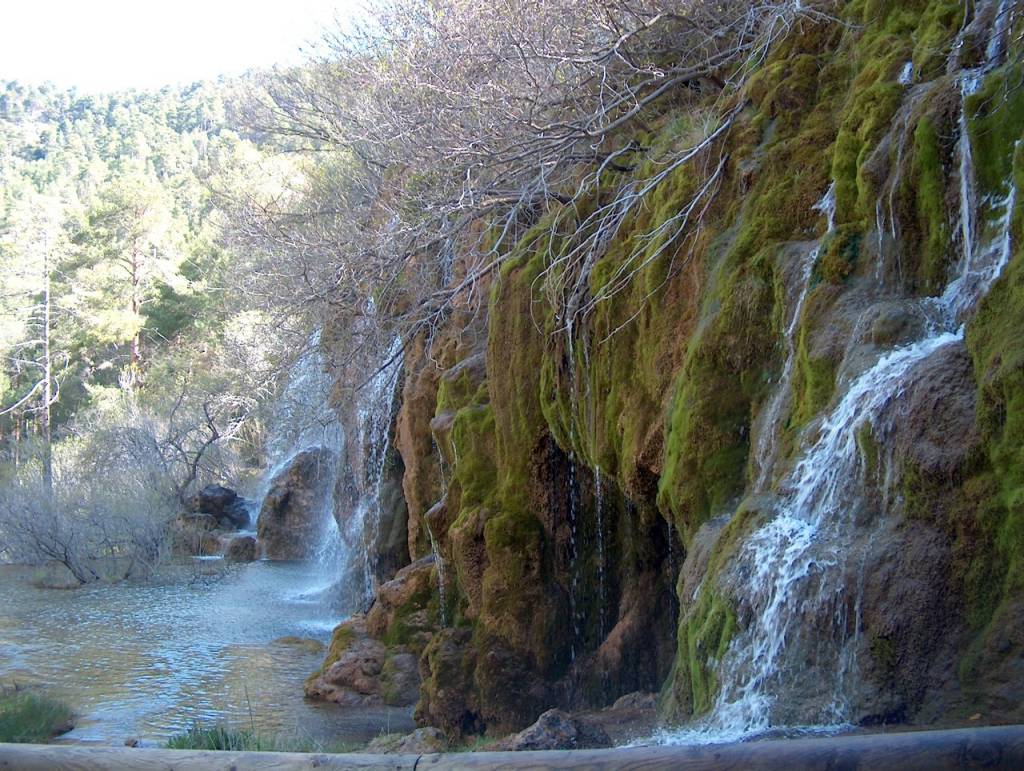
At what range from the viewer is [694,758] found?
301cm

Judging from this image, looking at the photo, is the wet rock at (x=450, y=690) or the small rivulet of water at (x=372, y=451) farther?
the small rivulet of water at (x=372, y=451)

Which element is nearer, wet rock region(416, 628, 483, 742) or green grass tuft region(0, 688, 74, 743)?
green grass tuft region(0, 688, 74, 743)

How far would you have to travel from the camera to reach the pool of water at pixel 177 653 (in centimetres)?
1093

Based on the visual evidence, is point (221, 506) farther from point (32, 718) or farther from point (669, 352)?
point (669, 352)

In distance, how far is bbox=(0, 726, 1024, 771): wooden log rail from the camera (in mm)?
2926

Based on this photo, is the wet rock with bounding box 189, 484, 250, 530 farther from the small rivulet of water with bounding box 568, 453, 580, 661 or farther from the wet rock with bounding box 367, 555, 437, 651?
the small rivulet of water with bounding box 568, 453, 580, 661

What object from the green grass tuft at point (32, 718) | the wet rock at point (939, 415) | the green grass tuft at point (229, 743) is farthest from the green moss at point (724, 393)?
the green grass tuft at point (32, 718)

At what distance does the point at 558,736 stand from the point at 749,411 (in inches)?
102

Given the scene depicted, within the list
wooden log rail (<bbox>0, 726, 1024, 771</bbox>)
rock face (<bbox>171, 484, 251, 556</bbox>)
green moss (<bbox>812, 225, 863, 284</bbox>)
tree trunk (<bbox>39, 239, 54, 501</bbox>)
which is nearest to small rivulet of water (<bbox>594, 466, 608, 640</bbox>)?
green moss (<bbox>812, 225, 863, 284</bbox>)

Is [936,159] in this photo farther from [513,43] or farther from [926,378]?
[513,43]

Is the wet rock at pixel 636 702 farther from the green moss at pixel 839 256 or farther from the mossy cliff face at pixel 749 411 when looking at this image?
the green moss at pixel 839 256

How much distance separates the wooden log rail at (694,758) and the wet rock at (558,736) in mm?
3488

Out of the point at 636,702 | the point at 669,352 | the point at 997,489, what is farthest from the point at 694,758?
the point at 636,702

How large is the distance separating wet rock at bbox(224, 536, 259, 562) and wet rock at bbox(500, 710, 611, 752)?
781 inches
